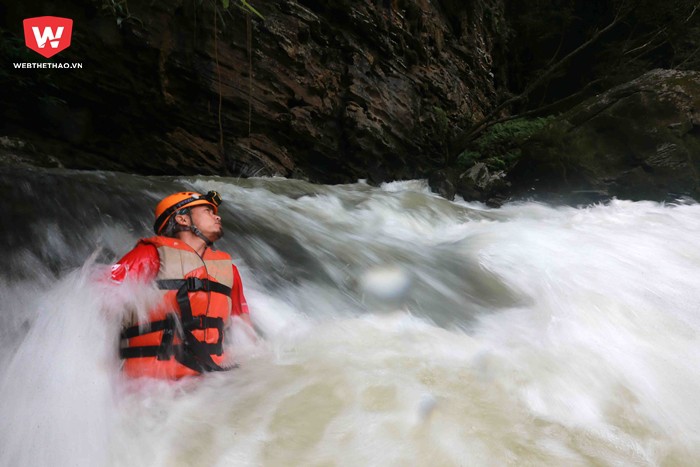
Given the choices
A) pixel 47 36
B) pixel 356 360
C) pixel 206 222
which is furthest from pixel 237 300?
pixel 47 36

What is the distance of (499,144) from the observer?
11898 millimetres

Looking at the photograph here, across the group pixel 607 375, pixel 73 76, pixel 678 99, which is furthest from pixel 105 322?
pixel 678 99

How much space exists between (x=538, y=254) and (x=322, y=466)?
3543 millimetres

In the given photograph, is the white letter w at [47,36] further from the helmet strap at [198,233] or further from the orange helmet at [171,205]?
the helmet strap at [198,233]

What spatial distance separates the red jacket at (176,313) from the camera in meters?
1.83

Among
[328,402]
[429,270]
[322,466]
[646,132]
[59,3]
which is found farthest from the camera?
[646,132]

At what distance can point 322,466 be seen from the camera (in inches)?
59.5

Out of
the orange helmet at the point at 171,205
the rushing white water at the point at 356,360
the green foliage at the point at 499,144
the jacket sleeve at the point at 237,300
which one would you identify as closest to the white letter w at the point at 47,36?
the rushing white water at the point at 356,360

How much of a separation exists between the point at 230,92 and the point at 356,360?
253 inches

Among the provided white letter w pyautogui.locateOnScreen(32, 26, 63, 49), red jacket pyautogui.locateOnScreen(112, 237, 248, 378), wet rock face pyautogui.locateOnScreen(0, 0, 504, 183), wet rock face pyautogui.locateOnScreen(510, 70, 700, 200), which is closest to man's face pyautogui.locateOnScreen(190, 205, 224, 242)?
red jacket pyautogui.locateOnScreen(112, 237, 248, 378)

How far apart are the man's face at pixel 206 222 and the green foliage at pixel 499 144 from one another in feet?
32.9

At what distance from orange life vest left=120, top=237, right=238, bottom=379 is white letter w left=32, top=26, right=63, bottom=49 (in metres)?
6.30

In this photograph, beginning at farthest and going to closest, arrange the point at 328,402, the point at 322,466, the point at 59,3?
the point at 59,3 → the point at 328,402 → the point at 322,466

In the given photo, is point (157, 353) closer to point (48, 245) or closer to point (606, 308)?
point (48, 245)
